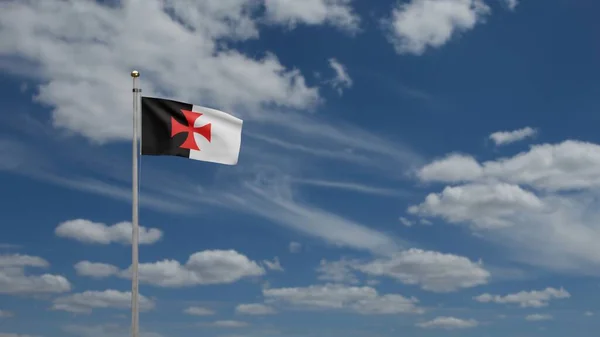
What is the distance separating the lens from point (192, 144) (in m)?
71.6

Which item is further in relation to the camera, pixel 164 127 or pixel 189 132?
pixel 189 132

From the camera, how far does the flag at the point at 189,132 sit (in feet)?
232

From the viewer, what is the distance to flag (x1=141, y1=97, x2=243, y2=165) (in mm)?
70812

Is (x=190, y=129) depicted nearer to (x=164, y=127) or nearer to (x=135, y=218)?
(x=164, y=127)

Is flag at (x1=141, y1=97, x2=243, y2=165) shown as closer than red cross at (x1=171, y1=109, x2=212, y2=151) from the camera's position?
Yes

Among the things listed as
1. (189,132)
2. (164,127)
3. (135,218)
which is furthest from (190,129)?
(135,218)

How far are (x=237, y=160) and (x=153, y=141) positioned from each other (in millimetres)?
5100

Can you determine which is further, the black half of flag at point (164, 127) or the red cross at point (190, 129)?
the red cross at point (190, 129)

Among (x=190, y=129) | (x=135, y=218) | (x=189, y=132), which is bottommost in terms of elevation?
(x=135, y=218)

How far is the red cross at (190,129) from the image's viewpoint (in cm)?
7131

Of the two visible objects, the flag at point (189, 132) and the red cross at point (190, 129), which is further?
the red cross at point (190, 129)

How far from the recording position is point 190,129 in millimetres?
71562

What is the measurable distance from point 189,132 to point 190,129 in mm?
182

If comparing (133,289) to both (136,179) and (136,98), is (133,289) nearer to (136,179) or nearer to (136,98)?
(136,179)
